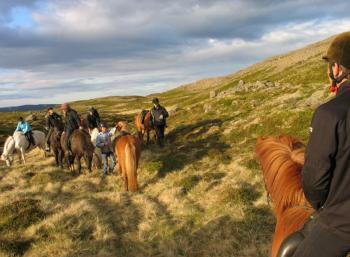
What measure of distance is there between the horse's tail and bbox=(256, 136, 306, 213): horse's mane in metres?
9.26

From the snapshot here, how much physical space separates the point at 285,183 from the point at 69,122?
49.6 feet

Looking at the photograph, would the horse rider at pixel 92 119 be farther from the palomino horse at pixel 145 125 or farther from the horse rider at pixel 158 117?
the horse rider at pixel 158 117

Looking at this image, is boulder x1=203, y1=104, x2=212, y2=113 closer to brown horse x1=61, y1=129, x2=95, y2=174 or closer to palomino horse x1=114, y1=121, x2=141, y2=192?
brown horse x1=61, y1=129, x2=95, y2=174

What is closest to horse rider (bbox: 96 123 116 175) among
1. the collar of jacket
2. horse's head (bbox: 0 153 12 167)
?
horse's head (bbox: 0 153 12 167)

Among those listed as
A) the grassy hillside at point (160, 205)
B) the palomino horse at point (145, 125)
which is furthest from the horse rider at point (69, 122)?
the palomino horse at point (145, 125)

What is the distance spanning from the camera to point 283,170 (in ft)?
19.1

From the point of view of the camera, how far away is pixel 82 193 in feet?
52.4

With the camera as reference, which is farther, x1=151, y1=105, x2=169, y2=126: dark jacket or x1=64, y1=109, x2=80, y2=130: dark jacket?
A: x1=151, y1=105, x2=169, y2=126: dark jacket

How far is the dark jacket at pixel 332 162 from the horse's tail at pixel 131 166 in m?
12.2

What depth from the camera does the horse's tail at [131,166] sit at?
51.0 ft

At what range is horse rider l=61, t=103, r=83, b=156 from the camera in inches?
750

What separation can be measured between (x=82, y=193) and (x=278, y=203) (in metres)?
11.6

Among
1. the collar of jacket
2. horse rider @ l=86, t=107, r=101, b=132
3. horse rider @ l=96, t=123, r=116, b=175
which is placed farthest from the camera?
horse rider @ l=86, t=107, r=101, b=132

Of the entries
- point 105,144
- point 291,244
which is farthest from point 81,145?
point 291,244
